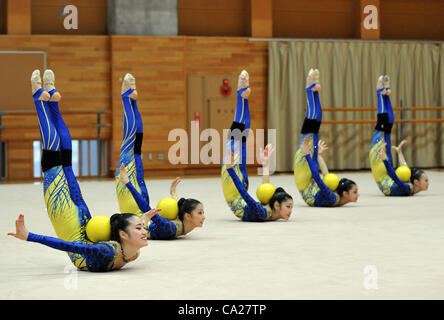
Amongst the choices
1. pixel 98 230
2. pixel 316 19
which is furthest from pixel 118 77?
pixel 98 230

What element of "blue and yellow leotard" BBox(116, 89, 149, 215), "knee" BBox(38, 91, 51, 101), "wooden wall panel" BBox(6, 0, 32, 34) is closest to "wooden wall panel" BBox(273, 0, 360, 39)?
"wooden wall panel" BBox(6, 0, 32, 34)

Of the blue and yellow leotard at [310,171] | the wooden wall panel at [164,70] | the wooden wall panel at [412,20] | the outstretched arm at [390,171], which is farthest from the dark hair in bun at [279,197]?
the wooden wall panel at [412,20]

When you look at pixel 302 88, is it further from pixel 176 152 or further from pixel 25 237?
pixel 25 237

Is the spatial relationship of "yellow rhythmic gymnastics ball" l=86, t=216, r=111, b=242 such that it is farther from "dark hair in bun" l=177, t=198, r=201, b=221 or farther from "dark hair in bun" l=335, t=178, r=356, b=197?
"dark hair in bun" l=335, t=178, r=356, b=197

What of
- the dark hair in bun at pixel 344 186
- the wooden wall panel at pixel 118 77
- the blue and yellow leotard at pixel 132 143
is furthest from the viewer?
the wooden wall panel at pixel 118 77

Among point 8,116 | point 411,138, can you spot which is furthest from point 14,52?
point 411,138

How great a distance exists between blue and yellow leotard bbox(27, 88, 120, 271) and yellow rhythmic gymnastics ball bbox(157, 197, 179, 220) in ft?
3.58

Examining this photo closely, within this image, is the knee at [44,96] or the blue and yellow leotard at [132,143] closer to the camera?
the knee at [44,96]

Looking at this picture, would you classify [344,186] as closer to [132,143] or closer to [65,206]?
[132,143]

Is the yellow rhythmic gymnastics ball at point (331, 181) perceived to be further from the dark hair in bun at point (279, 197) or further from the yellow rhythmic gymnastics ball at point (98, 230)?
the yellow rhythmic gymnastics ball at point (98, 230)

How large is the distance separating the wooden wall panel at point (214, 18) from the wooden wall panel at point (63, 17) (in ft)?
4.20

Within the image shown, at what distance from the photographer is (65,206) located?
12.8ft

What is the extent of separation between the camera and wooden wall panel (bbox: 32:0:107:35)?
36.8 feet

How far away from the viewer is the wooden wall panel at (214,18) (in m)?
11.9
